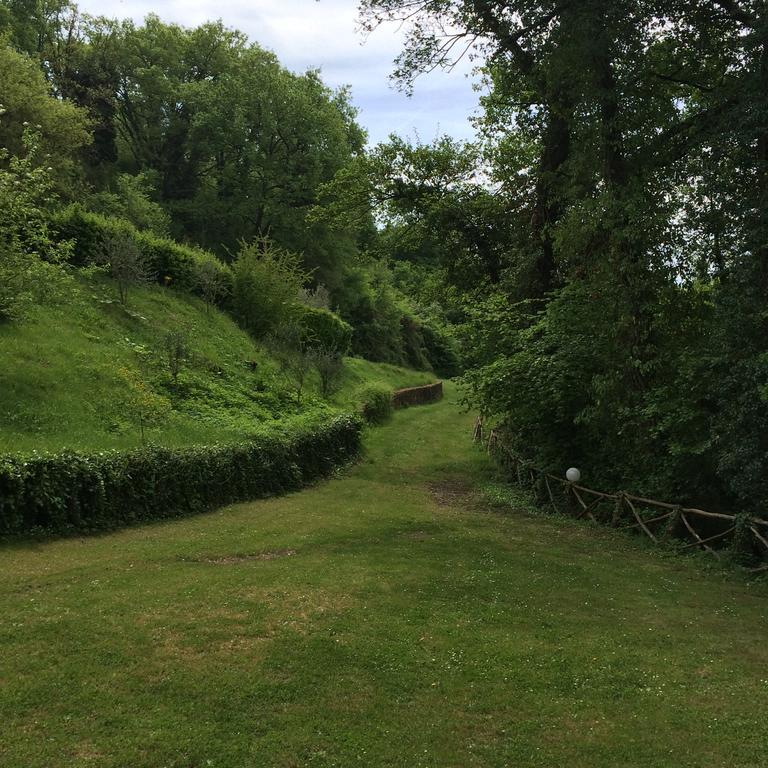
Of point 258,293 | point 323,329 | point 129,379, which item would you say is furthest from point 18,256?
point 323,329

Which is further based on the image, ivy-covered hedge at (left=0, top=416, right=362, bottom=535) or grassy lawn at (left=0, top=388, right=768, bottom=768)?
ivy-covered hedge at (left=0, top=416, right=362, bottom=535)

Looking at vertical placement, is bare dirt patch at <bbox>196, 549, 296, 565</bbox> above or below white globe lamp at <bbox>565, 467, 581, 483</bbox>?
→ above

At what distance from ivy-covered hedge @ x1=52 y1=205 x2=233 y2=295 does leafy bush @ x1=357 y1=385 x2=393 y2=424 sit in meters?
7.80

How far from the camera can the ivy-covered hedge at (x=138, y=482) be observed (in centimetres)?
958

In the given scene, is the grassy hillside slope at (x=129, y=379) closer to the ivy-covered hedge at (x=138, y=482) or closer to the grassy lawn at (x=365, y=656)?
the ivy-covered hedge at (x=138, y=482)

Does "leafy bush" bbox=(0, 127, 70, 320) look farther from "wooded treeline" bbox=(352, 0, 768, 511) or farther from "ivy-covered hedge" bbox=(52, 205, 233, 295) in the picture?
"wooded treeline" bbox=(352, 0, 768, 511)

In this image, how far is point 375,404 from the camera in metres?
28.5

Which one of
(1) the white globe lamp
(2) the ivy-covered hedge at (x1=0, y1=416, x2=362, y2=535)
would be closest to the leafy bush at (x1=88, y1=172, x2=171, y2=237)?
(2) the ivy-covered hedge at (x1=0, y1=416, x2=362, y2=535)

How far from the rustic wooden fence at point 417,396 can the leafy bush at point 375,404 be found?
2954 mm

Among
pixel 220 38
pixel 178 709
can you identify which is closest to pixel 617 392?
pixel 178 709

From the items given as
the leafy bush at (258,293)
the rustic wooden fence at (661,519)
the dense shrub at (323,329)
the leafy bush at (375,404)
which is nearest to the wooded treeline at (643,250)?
the rustic wooden fence at (661,519)

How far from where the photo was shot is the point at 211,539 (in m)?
10.5

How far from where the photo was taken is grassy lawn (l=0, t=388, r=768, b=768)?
15.9 feet

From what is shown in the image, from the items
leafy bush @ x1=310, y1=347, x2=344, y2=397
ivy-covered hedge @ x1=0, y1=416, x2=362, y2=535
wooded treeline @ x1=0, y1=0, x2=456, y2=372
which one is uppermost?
wooded treeline @ x1=0, y1=0, x2=456, y2=372
